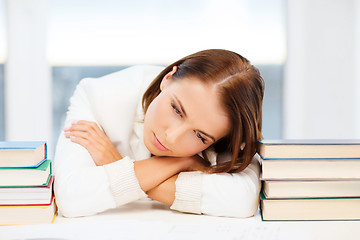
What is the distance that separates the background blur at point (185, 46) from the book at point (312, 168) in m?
1.65

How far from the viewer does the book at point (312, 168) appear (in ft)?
3.32

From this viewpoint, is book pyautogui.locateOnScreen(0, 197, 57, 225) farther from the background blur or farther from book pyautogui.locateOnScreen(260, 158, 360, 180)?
the background blur

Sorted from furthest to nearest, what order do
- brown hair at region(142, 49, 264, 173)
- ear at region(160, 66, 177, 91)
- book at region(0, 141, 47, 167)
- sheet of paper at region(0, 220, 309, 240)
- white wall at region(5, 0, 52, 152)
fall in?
white wall at region(5, 0, 52, 152), ear at region(160, 66, 177, 91), brown hair at region(142, 49, 264, 173), book at region(0, 141, 47, 167), sheet of paper at region(0, 220, 309, 240)

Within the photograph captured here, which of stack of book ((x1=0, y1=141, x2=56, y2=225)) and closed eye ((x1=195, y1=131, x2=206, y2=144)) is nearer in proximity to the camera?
stack of book ((x1=0, y1=141, x2=56, y2=225))

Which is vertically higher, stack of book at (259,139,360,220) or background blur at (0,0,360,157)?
background blur at (0,0,360,157)

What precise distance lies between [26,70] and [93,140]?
162 centimetres

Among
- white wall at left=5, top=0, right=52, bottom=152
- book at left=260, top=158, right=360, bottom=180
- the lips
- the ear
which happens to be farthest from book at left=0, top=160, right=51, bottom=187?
white wall at left=5, top=0, right=52, bottom=152

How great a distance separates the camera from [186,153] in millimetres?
1114

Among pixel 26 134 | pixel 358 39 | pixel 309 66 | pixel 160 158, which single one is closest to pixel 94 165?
pixel 160 158

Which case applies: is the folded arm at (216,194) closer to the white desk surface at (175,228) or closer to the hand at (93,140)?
the white desk surface at (175,228)

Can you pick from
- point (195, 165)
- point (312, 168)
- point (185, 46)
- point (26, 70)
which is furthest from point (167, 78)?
point (26, 70)

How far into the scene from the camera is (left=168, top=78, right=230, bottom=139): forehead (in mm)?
1045

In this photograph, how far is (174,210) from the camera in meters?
1.13

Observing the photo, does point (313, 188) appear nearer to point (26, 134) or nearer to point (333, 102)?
point (333, 102)
